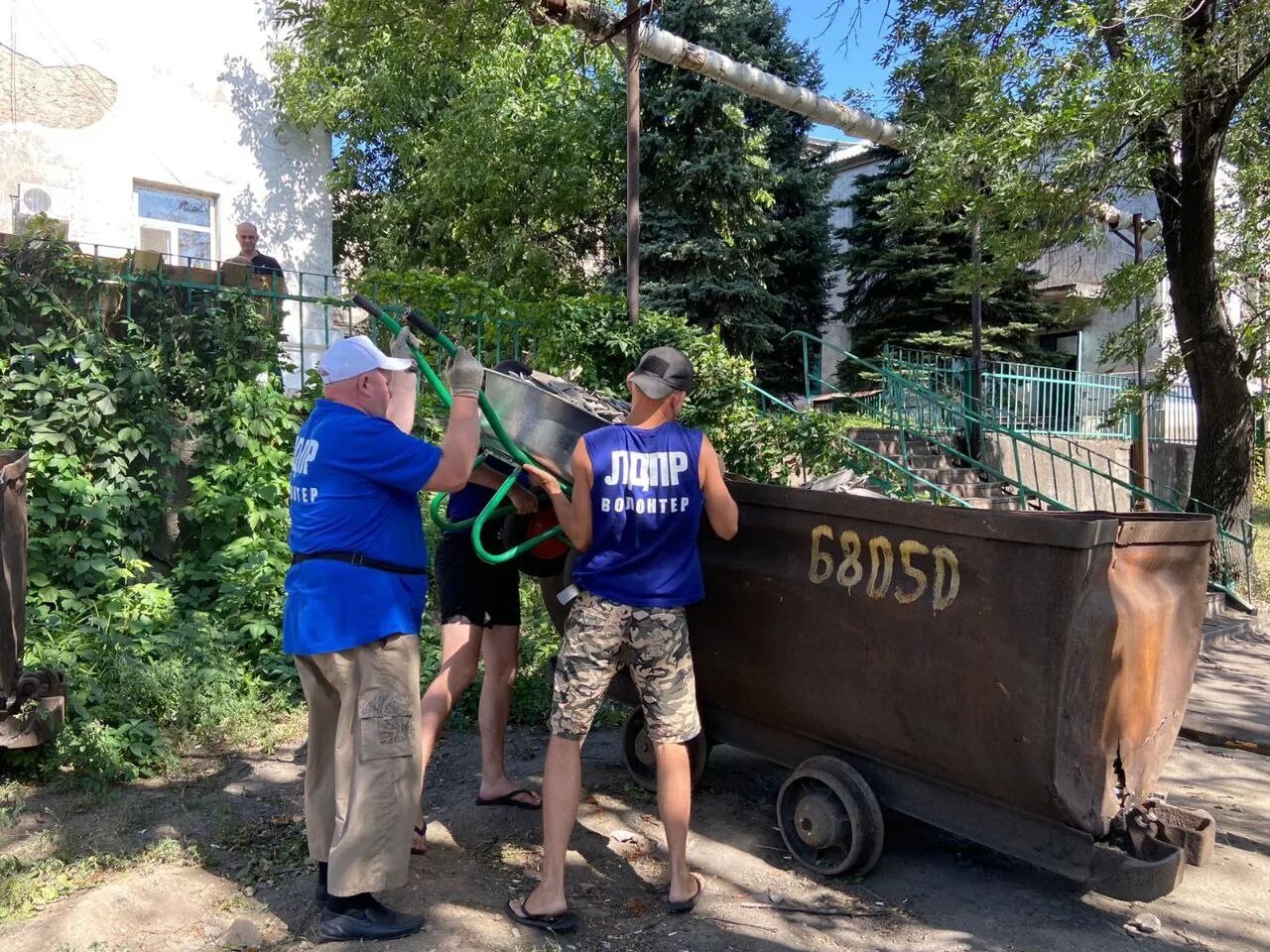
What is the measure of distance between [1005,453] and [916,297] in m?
6.85

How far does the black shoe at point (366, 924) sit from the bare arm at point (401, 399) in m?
1.48

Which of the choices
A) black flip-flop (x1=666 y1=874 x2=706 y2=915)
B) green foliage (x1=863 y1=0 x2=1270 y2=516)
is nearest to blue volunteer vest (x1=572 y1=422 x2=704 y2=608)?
black flip-flop (x1=666 y1=874 x2=706 y2=915)

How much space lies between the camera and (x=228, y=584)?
5.50m

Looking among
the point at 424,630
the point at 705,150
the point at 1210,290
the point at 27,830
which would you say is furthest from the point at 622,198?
the point at 27,830

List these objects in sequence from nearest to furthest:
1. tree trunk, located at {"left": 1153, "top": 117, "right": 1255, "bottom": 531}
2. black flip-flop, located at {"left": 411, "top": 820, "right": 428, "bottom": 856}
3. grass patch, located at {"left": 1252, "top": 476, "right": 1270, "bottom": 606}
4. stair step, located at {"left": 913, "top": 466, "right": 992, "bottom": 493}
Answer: black flip-flop, located at {"left": 411, "top": 820, "right": 428, "bottom": 856} < tree trunk, located at {"left": 1153, "top": 117, "right": 1255, "bottom": 531} < grass patch, located at {"left": 1252, "top": 476, "right": 1270, "bottom": 606} < stair step, located at {"left": 913, "top": 466, "right": 992, "bottom": 493}

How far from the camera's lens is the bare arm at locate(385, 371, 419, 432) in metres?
3.17

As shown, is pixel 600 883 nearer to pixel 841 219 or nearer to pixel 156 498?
pixel 156 498

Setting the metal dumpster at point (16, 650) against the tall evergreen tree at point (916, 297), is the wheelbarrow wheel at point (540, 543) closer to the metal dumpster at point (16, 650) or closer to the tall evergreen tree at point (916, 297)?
the metal dumpster at point (16, 650)

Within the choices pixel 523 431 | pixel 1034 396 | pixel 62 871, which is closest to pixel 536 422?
pixel 523 431

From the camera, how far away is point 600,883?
335 cm

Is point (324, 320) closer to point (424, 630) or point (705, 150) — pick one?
point (424, 630)

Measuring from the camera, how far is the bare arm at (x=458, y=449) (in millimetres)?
2844

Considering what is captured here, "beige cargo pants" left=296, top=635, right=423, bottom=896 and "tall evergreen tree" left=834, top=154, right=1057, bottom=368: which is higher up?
"tall evergreen tree" left=834, top=154, right=1057, bottom=368

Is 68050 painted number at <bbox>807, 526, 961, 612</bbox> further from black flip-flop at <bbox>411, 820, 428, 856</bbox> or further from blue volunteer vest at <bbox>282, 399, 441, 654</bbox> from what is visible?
black flip-flop at <bbox>411, 820, 428, 856</bbox>
